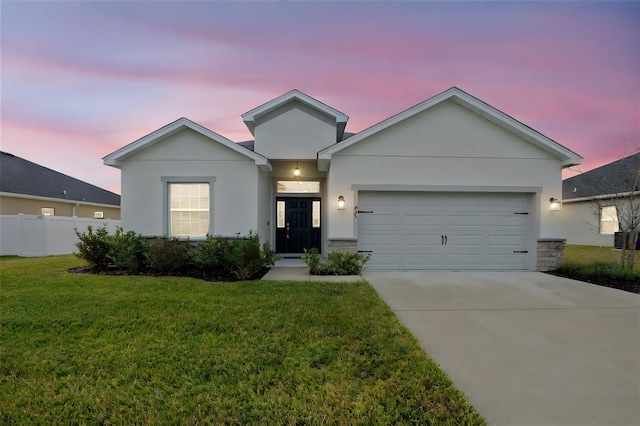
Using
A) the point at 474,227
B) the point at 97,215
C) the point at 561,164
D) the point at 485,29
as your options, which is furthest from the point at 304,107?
the point at 97,215

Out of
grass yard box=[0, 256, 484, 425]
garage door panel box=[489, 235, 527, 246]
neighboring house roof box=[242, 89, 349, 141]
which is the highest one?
neighboring house roof box=[242, 89, 349, 141]

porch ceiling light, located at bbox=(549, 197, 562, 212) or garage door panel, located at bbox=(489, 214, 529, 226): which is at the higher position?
porch ceiling light, located at bbox=(549, 197, 562, 212)

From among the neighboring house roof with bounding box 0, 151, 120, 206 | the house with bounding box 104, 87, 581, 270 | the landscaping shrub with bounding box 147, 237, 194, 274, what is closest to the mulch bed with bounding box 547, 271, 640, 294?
the house with bounding box 104, 87, 581, 270

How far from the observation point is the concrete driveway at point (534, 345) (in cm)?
244

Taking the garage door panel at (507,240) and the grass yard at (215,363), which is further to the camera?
the garage door panel at (507,240)

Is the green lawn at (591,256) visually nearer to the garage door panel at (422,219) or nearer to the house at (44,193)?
the garage door panel at (422,219)

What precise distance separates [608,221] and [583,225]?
5.14 ft

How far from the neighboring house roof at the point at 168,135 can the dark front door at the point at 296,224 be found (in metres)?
2.90

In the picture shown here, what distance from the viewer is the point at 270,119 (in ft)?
31.0

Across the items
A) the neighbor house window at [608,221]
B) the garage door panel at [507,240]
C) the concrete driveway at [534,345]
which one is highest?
the neighbor house window at [608,221]

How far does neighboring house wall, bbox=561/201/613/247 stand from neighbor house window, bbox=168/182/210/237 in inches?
774

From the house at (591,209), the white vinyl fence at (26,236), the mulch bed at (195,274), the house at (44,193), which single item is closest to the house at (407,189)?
the mulch bed at (195,274)

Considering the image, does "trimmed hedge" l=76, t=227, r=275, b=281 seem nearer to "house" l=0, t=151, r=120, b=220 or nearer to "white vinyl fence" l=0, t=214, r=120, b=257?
"white vinyl fence" l=0, t=214, r=120, b=257

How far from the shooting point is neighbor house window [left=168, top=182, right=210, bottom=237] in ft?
28.6
